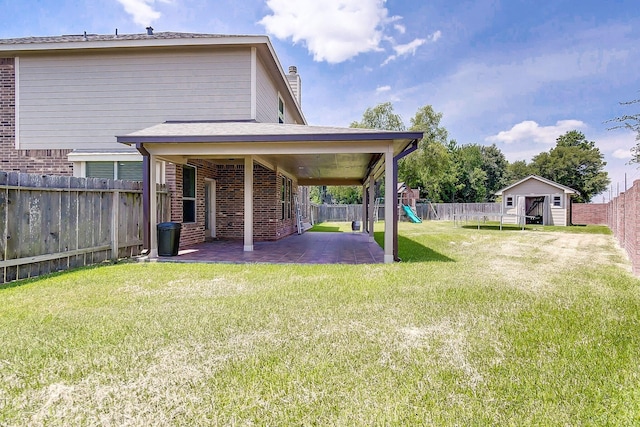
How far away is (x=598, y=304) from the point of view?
4391 millimetres

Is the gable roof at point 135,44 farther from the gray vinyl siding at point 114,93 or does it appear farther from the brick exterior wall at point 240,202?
the brick exterior wall at point 240,202

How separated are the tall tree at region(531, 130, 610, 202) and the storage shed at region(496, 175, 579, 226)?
19731 mm

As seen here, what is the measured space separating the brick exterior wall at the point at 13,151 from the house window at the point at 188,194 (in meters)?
3.60

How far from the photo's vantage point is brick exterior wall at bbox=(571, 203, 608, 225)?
77.5ft

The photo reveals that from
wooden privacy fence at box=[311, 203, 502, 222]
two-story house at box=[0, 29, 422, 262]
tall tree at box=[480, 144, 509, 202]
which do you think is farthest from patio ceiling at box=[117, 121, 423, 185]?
tall tree at box=[480, 144, 509, 202]

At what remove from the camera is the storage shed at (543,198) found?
22656 millimetres

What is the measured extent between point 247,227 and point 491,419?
293 inches

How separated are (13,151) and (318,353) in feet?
41.3

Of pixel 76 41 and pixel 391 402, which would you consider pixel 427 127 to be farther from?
pixel 391 402

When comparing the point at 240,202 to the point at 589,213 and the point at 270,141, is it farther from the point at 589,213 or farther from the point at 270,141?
the point at 589,213

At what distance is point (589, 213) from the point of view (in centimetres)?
2425

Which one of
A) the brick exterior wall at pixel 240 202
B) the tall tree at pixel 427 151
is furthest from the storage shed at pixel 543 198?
the brick exterior wall at pixel 240 202

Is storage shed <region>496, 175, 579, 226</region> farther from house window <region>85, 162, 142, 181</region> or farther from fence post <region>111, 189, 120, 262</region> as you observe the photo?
fence post <region>111, 189, 120, 262</region>

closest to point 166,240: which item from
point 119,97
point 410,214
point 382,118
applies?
point 119,97
